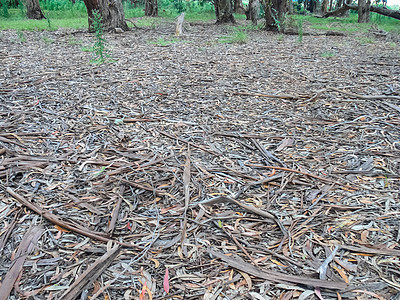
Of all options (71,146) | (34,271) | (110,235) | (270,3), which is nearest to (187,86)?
(71,146)

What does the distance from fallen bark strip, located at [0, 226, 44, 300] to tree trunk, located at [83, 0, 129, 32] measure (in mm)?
6406

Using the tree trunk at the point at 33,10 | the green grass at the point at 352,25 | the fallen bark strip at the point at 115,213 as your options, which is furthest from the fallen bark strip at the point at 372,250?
the tree trunk at the point at 33,10

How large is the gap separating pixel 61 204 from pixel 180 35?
5816mm

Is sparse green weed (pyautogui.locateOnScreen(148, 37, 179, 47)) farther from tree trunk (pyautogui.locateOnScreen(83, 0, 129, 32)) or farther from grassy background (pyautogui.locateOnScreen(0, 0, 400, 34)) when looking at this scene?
grassy background (pyautogui.locateOnScreen(0, 0, 400, 34))

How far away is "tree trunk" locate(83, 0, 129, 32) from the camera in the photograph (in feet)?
22.2

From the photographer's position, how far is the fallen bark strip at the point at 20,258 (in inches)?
45.0

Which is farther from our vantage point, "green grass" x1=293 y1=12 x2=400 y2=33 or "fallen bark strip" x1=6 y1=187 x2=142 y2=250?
"green grass" x1=293 y1=12 x2=400 y2=33

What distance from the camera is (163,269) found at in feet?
4.11

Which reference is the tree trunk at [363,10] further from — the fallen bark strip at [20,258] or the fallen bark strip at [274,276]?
the fallen bark strip at [20,258]

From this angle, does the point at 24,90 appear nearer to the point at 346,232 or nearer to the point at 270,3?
the point at 346,232

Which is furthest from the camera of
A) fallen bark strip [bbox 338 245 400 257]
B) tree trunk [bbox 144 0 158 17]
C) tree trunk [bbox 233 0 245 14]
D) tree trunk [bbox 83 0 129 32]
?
tree trunk [bbox 233 0 245 14]

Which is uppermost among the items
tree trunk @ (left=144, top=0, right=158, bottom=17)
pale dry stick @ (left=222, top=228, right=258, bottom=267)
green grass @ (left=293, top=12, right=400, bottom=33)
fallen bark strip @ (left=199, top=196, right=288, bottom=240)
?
tree trunk @ (left=144, top=0, right=158, bottom=17)

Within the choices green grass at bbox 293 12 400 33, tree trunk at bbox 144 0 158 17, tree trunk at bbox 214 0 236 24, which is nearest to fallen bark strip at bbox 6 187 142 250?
green grass at bbox 293 12 400 33

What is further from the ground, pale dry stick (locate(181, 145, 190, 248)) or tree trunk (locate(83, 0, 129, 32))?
tree trunk (locate(83, 0, 129, 32))
